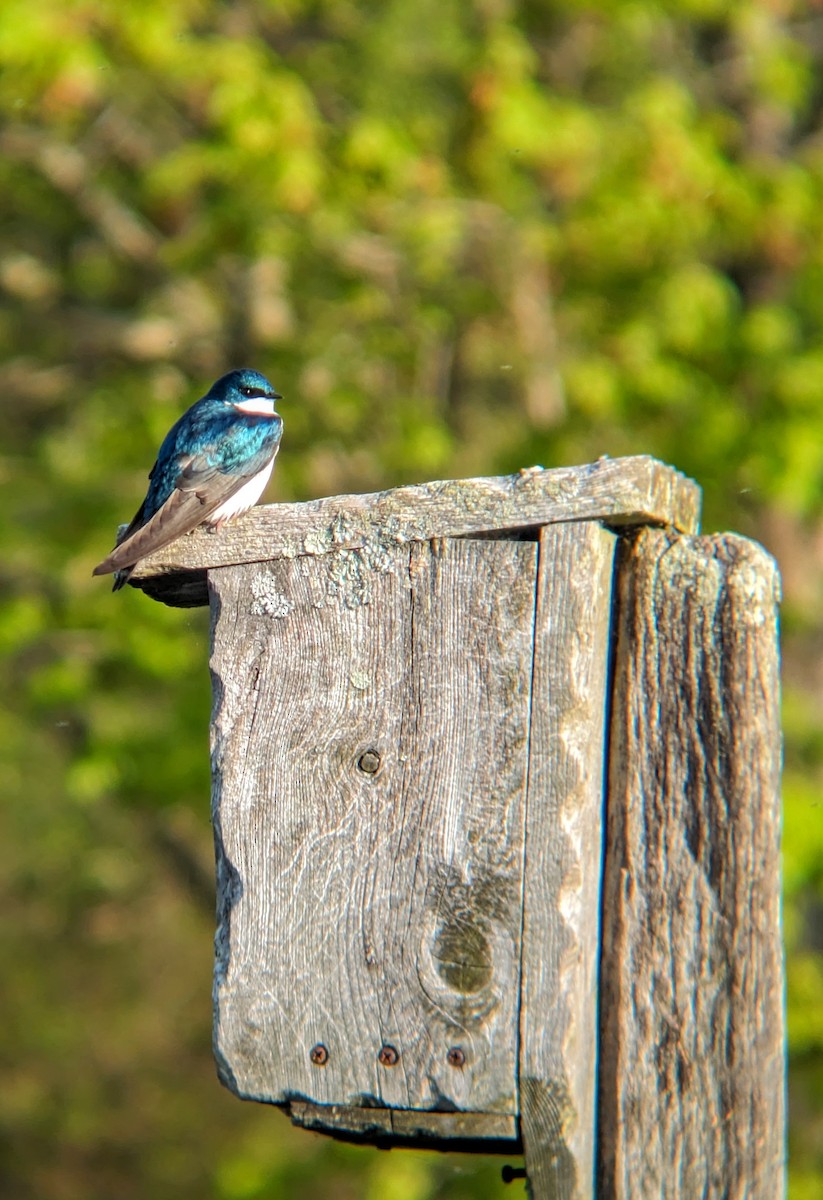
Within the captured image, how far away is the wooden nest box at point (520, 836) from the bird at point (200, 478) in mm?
283

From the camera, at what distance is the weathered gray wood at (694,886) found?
1.82 m

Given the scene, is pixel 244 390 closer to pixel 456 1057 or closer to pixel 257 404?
pixel 257 404

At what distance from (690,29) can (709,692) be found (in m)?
6.57

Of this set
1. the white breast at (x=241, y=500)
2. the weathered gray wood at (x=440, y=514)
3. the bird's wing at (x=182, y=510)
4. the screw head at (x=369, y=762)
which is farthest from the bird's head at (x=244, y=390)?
the screw head at (x=369, y=762)

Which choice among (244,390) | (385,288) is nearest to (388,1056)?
(244,390)

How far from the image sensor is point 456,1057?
75.2 inches

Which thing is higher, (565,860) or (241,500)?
(241,500)

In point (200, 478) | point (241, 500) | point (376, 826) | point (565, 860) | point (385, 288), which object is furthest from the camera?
point (385, 288)

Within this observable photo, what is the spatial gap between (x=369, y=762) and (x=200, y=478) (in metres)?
0.75

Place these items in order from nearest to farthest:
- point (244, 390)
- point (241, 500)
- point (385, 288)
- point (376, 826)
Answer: point (376, 826)
point (241, 500)
point (244, 390)
point (385, 288)

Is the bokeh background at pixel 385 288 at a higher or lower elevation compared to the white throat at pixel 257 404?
higher

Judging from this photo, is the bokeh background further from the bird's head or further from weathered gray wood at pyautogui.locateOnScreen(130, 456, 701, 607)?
weathered gray wood at pyautogui.locateOnScreen(130, 456, 701, 607)

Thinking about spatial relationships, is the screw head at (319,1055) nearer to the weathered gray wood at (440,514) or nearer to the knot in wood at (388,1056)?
the knot in wood at (388,1056)

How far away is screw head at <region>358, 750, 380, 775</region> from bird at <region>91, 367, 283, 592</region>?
491 millimetres
